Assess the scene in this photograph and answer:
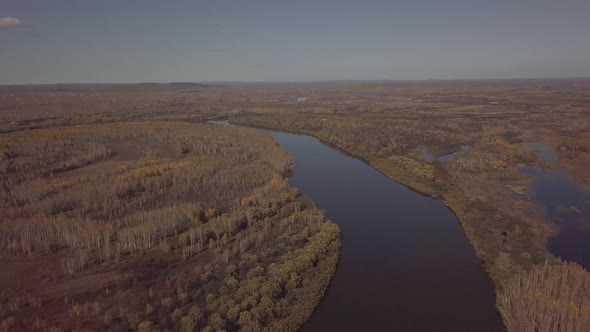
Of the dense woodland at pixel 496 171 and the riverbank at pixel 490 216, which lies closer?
the dense woodland at pixel 496 171

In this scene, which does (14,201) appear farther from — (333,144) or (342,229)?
(333,144)

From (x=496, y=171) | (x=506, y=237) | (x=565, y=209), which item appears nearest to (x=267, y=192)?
(x=506, y=237)

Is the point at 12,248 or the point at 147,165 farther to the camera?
the point at 147,165

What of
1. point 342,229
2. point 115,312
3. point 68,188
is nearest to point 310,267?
point 342,229

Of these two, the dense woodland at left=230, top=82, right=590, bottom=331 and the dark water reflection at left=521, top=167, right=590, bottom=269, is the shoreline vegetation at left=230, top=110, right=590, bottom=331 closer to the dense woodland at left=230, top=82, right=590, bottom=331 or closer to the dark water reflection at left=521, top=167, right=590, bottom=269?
the dense woodland at left=230, top=82, right=590, bottom=331

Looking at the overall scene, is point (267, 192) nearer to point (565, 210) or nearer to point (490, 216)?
point (490, 216)

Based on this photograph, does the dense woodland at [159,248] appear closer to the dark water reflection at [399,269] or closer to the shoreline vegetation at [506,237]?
the dark water reflection at [399,269]

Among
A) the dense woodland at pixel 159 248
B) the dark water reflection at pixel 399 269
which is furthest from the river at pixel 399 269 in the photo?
the dense woodland at pixel 159 248
